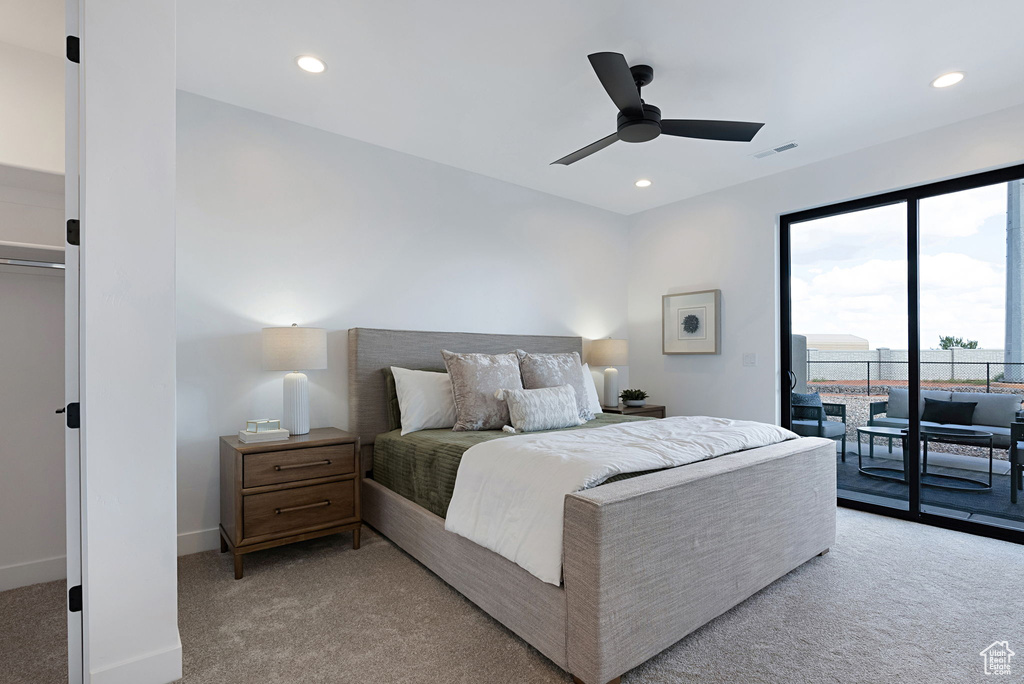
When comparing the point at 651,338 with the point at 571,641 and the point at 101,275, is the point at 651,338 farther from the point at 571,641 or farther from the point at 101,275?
the point at 101,275

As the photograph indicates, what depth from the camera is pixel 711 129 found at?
2676mm

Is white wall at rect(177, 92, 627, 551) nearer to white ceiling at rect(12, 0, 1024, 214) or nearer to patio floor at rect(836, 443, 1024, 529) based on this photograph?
white ceiling at rect(12, 0, 1024, 214)

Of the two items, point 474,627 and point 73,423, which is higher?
point 73,423

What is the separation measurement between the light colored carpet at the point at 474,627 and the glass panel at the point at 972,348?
0.68m

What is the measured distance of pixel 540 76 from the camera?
109 inches

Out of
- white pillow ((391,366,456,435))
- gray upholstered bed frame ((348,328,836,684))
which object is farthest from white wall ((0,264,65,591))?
white pillow ((391,366,456,435))

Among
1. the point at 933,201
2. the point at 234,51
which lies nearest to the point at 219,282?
the point at 234,51

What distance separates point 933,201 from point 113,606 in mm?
4866

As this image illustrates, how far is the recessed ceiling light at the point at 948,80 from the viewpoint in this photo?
274 cm

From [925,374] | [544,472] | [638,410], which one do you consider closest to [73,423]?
[544,472]

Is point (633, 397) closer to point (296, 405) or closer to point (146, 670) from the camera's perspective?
point (296, 405)

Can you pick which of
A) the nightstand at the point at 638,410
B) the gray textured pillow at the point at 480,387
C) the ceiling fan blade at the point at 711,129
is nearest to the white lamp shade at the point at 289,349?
the gray textured pillow at the point at 480,387

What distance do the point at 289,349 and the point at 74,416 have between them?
52.3 inches

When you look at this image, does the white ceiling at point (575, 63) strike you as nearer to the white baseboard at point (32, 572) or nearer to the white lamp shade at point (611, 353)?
the white lamp shade at point (611, 353)
